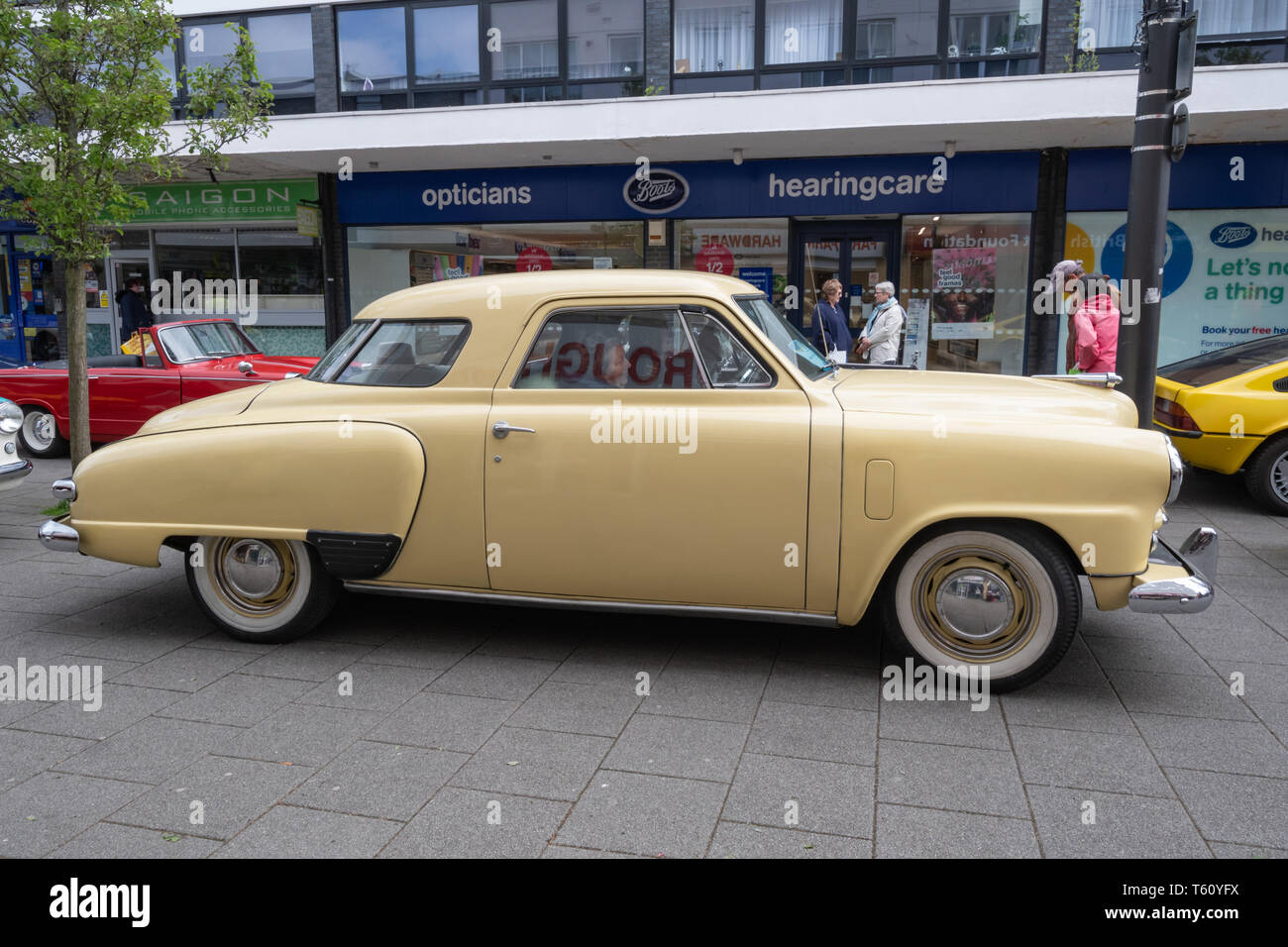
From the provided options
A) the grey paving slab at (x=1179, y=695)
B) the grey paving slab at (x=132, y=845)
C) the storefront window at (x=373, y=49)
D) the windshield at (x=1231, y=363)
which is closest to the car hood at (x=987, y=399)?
the grey paving slab at (x=1179, y=695)

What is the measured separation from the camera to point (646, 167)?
14.0 m

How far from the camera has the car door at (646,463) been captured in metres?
4.17

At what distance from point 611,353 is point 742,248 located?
32.9 feet

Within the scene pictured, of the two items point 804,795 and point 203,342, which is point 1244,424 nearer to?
point 804,795

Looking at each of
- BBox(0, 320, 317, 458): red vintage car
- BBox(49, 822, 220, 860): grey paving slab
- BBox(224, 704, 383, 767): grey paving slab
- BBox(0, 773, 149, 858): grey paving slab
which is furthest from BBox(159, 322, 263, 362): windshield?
BBox(49, 822, 220, 860): grey paving slab

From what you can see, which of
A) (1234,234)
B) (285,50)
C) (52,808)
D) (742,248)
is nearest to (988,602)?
(52,808)

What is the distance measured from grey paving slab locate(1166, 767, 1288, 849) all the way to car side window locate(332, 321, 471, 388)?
3381 mm

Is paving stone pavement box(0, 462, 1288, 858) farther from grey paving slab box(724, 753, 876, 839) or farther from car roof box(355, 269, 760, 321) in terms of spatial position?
car roof box(355, 269, 760, 321)

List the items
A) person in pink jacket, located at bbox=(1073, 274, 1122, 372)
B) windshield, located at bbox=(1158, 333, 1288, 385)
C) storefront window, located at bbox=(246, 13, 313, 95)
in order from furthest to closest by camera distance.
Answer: storefront window, located at bbox=(246, 13, 313, 95)
person in pink jacket, located at bbox=(1073, 274, 1122, 372)
windshield, located at bbox=(1158, 333, 1288, 385)

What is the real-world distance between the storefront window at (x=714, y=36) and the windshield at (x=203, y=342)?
6995 mm

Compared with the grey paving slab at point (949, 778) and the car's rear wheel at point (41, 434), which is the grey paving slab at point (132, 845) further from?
the car's rear wheel at point (41, 434)

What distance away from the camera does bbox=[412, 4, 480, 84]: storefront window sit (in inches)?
564

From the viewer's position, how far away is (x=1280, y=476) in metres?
7.74
